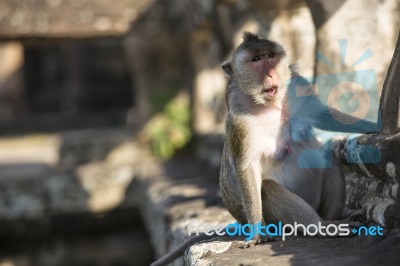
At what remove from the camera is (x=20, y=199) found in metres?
8.84

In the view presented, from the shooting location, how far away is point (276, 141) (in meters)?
3.39

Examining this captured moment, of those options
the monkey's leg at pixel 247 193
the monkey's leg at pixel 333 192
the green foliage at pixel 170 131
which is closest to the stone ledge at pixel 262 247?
the monkey's leg at pixel 247 193

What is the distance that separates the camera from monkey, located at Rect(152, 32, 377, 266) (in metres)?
3.24

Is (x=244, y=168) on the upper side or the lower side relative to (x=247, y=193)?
upper

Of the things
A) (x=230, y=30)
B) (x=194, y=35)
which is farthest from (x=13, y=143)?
(x=230, y=30)

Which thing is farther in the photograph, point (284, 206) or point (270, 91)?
point (270, 91)

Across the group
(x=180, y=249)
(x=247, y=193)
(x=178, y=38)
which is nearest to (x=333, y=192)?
(x=247, y=193)

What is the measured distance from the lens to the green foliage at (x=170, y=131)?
31.8ft

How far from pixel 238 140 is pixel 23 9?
20.0 feet

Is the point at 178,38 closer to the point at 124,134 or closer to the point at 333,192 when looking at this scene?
the point at 124,134

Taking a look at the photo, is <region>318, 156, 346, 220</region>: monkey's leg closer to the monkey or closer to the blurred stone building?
the monkey

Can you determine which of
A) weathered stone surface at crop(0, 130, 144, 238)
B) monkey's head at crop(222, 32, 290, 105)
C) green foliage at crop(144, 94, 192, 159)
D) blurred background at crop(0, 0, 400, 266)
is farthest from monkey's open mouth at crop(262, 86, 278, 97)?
green foliage at crop(144, 94, 192, 159)

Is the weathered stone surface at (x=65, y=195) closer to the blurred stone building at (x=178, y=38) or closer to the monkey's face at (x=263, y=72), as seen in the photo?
the blurred stone building at (x=178, y=38)

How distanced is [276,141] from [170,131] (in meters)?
6.39
